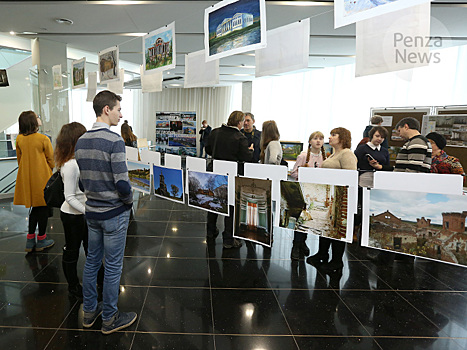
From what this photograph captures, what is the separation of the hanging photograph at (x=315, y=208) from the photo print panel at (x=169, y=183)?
1.10 m

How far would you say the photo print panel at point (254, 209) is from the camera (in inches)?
102

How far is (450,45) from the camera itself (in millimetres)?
5207

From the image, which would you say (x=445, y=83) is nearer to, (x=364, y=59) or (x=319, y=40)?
(x=319, y=40)

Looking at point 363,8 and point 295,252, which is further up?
point 363,8

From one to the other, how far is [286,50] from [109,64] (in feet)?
8.67

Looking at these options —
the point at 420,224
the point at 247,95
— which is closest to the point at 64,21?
the point at 420,224

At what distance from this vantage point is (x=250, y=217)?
8.87ft

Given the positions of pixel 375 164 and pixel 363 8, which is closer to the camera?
pixel 363 8

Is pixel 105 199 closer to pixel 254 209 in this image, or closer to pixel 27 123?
pixel 254 209

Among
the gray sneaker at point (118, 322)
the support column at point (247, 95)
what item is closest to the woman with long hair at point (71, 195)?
the gray sneaker at point (118, 322)

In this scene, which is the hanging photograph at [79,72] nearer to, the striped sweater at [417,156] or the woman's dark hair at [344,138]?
the woman's dark hair at [344,138]

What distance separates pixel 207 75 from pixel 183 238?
1970 mm

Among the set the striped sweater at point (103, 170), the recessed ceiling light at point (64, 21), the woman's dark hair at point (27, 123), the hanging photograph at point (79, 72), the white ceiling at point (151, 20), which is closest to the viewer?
the striped sweater at point (103, 170)

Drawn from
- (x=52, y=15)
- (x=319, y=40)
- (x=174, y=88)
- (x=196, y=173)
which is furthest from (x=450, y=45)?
(x=174, y=88)
